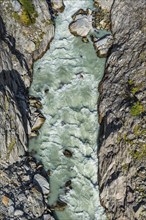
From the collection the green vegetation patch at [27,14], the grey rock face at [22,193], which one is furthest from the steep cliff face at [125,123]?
the green vegetation patch at [27,14]

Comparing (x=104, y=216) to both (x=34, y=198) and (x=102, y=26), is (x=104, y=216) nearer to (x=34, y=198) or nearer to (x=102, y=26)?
(x=34, y=198)

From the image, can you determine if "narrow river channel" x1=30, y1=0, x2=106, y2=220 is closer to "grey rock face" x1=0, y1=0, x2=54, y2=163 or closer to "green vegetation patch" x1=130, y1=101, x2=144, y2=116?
"grey rock face" x1=0, y1=0, x2=54, y2=163

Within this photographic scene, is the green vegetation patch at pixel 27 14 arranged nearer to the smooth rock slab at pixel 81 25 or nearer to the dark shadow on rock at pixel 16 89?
the smooth rock slab at pixel 81 25

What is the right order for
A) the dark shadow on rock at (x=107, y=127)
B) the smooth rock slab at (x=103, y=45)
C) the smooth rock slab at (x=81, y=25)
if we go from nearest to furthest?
the dark shadow on rock at (x=107, y=127) < the smooth rock slab at (x=103, y=45) < the smooth rock slab at (x=81, y=25)

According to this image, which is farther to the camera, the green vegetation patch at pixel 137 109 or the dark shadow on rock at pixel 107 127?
the dark shadow on rock at pixel 107 127

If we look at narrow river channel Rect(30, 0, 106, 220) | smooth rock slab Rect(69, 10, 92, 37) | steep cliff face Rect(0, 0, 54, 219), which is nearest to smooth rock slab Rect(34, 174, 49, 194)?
steep cliff face Rect(0, 0, 54, 219)

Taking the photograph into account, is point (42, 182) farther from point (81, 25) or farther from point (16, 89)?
point (81, 25)

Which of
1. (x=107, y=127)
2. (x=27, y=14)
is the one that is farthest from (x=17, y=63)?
(x=107, y=127)
